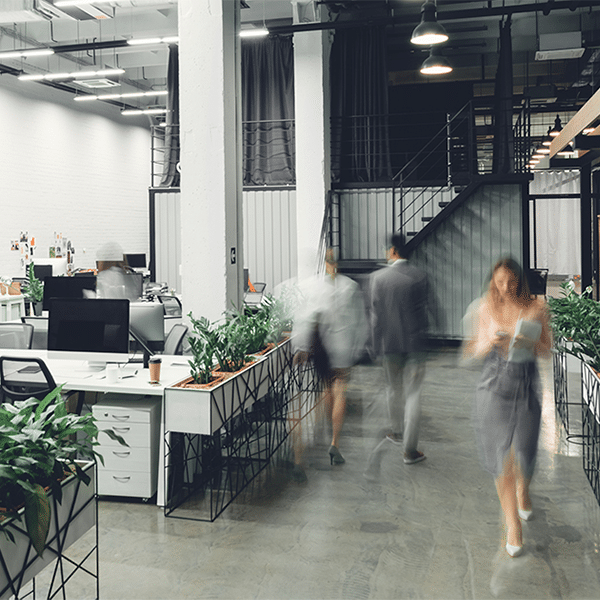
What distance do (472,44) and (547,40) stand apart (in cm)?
268

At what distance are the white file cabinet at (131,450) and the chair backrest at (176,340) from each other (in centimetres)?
132

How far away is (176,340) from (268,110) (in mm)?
8059

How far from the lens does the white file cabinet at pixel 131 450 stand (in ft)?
13.3

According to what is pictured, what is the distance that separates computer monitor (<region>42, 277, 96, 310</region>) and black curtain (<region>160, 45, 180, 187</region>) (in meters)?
5.63

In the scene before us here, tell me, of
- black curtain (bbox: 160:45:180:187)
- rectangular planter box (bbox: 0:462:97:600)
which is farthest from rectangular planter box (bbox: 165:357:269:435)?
black curtain (bbox: 160:45:180:187)

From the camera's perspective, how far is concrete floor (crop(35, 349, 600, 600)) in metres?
3.08

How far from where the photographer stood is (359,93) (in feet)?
38.7

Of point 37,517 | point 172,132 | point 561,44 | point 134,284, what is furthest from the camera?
point 172,132

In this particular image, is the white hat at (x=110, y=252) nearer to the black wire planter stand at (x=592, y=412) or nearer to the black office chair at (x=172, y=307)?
the black office chair at (x=172, y=307)

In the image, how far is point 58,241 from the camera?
1348cm

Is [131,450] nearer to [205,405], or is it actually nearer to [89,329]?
[205,405]

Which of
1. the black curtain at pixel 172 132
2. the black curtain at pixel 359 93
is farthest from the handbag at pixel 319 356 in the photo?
the black curtain at pixel 172 132

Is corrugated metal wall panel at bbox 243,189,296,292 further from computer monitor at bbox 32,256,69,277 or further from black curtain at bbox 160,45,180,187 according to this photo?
computer monitor at bbox 32,256,69,277

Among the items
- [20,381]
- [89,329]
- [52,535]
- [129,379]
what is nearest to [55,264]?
[89,329]
